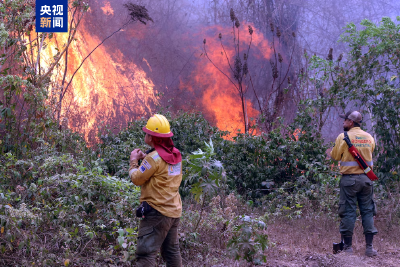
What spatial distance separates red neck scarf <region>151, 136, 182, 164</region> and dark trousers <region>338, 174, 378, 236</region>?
311 cm

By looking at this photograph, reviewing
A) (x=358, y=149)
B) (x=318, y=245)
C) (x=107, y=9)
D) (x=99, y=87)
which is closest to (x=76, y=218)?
(x=318, y=245)

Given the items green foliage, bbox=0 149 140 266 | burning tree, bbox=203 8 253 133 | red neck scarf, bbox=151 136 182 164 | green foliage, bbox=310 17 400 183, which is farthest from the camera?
burning tree, bbox=203 8 253 133


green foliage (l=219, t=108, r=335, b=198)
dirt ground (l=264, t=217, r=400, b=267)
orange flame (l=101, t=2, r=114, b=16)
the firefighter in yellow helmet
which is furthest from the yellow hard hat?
orange flame (l=101, t=2, r=114, b=16)

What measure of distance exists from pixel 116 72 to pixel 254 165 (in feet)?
16.3

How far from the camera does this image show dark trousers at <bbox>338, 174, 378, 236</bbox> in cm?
536

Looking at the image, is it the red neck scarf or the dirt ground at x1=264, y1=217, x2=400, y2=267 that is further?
the dirt ground at x1=264, y1=217, x2=400, y2=267

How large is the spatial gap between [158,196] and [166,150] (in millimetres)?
457

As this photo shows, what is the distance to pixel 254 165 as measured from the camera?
859cm

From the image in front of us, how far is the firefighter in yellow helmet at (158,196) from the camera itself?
3.36 m

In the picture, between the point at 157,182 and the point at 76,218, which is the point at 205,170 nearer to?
the point at 157,182

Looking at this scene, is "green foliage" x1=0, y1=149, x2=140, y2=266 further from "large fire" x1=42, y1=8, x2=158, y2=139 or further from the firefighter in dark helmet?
"large fire" x1=42, y1=8, x2=158, y2=139

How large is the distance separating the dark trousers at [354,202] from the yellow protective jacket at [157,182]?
3.09 m

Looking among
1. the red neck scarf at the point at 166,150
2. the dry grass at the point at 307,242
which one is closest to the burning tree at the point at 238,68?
the dry grass at the point at 307,242

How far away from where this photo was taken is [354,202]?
5410 millimetres
